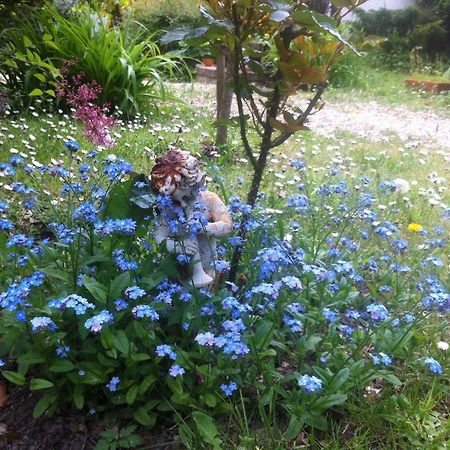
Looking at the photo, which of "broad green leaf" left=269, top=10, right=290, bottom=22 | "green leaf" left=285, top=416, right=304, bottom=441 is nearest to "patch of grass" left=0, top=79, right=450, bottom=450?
"green leaf" left=285, top=416, right=304, bottom=441

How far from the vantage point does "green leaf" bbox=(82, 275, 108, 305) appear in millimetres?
1832

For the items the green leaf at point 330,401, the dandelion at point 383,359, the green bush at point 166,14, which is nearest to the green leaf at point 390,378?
the dandelion at point 383,359

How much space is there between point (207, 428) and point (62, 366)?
50 cm

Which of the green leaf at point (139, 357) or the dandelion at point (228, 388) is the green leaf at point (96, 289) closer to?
the green leaf at point (139, 357)

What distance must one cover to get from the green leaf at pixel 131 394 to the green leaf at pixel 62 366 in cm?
20

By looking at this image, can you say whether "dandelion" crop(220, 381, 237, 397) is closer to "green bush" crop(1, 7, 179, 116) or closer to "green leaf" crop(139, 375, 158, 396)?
"green leaf" crop(139, 375, 158, 396)

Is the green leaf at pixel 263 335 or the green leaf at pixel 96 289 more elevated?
Answer: the green leaf at pixel 96 289

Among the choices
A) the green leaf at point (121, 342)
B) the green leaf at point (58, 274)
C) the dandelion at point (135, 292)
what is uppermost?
the dandelion at point (135, 292)

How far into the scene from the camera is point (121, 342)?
180 centimetres

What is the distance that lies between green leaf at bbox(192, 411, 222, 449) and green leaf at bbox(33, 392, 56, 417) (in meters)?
0.47

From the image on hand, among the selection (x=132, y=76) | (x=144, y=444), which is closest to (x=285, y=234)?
(x=144, y=444)

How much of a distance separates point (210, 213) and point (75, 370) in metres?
0.75

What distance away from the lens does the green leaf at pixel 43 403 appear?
1.83 meters

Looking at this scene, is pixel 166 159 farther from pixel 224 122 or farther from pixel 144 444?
pixel 144 444
